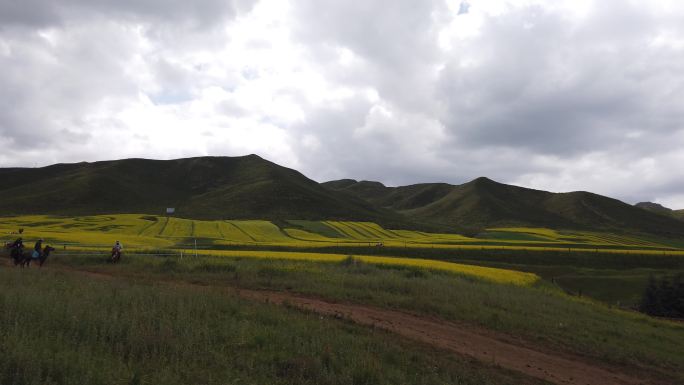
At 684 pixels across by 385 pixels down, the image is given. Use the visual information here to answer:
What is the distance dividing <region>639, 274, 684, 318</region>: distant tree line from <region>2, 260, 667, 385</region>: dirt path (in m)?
29.4

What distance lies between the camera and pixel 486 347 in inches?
462

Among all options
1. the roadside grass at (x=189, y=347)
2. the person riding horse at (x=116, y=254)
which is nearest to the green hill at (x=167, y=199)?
the person riding horse at (x=116, y=254)

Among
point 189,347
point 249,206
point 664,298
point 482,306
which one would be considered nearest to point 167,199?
point 249,206

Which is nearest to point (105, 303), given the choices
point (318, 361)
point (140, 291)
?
point (140, 291)

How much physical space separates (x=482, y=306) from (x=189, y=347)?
13.4 meters

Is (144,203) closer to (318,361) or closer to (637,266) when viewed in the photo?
(637,266)

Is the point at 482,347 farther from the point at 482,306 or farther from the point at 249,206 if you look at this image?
the point at 249,206

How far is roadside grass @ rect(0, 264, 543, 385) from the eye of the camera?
18.6 feet

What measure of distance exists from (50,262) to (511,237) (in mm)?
82059

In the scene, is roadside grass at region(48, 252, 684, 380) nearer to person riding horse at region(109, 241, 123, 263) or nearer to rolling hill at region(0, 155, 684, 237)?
person riding horse at region(109, 241, 123, 263)

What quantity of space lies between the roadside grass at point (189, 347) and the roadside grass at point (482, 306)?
564 cm

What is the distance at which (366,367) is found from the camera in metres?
7.33

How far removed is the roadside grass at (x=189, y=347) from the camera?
5676 mm

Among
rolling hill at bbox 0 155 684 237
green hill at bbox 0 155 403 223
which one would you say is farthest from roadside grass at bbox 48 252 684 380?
A: green hill at bbox 0 155 403 223
